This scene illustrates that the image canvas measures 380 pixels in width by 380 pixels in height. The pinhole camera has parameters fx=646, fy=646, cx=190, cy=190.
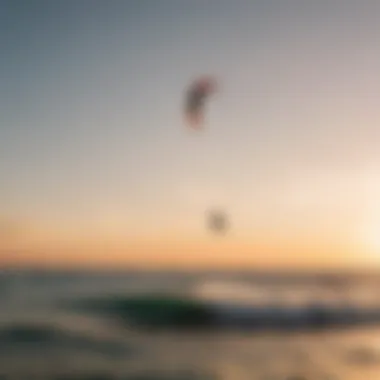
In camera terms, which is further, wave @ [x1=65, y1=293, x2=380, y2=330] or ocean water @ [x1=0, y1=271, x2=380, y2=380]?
wave @ [x1=65, y1=293, x2=380, y2=330]

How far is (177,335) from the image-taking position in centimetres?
265

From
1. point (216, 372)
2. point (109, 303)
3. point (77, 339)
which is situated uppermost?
point (109, 303)

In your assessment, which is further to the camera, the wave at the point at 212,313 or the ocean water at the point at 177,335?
the wave at the point at 212,313

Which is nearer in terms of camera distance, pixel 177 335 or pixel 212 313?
pixel 177 335

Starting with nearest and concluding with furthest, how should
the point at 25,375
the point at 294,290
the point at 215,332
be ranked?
the point at 25,375
the point at 215,332
the point at 294,290

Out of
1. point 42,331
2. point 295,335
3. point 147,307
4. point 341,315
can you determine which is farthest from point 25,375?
point 341,315

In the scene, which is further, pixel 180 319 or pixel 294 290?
pixel 294 290

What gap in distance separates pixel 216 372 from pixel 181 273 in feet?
1.33

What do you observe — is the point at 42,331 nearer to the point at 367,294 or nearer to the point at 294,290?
the point at 294,290

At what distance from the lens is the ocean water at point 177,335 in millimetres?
2510

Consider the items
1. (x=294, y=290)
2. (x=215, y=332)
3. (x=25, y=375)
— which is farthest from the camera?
(x=294, y=290)

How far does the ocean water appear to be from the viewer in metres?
2.51

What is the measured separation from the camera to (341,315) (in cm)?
293

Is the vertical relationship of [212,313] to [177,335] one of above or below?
above
